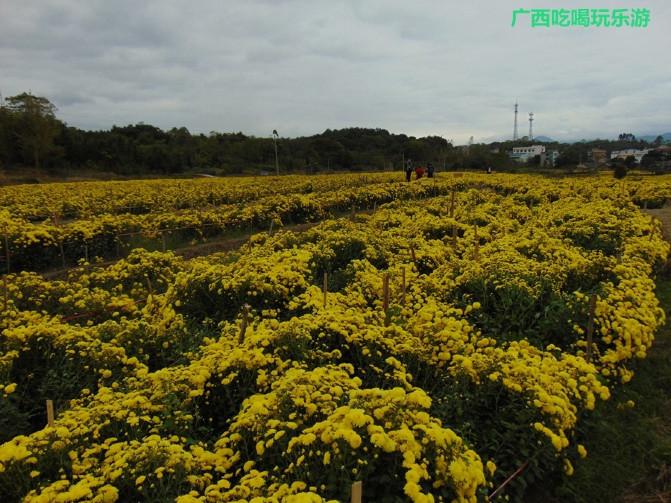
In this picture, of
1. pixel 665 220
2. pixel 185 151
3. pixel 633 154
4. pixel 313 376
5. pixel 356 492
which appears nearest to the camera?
pixel 356 492

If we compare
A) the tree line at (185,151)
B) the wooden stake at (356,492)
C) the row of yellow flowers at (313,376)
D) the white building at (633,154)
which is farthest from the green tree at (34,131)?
the white building at (633,154)

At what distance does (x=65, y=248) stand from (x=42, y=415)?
295 inches

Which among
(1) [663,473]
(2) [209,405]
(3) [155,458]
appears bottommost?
(1) [663,473]

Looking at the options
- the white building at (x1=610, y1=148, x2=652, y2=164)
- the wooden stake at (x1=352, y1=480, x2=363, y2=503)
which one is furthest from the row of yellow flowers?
the white building at (x1=610, y1=148, x2=652, y2=164)

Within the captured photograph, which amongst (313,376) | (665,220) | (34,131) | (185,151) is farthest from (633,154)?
(313,376)

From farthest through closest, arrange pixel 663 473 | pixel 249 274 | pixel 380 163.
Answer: pixel 380 163 → pixel 249 274 → pixel 663 473

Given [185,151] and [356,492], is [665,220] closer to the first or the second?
[356,492]

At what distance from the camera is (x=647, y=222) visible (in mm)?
11188

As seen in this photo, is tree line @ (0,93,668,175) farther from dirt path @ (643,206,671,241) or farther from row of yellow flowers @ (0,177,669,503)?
row of yellow flowers @ (0,177,669,503)

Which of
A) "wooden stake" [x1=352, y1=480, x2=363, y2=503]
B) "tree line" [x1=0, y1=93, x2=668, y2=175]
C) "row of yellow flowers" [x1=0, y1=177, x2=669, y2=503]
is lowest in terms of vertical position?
"row of yellow flowers" [x1=0, y1=177, x2=669, y2=503]

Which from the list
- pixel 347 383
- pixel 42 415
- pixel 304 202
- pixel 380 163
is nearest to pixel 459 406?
pixel 347 383

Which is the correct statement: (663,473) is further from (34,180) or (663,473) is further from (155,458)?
(34,180)

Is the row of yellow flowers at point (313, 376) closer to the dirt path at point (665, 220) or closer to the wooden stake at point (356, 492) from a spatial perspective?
the wooden stake at point (356, 492)

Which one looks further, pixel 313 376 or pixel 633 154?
pixel 633 154
